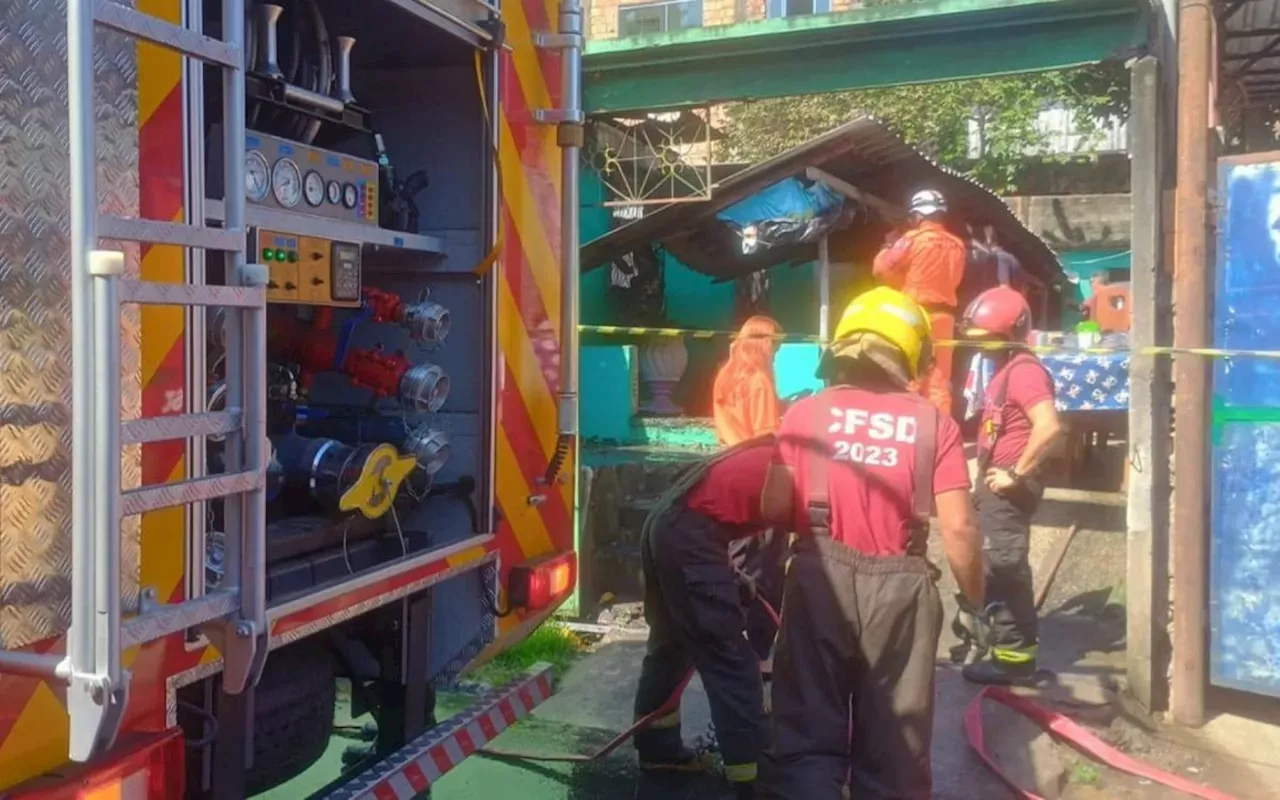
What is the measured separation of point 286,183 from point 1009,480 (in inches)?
157

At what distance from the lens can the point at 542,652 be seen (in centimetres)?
632

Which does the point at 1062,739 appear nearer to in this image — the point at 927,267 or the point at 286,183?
the point at 927,267

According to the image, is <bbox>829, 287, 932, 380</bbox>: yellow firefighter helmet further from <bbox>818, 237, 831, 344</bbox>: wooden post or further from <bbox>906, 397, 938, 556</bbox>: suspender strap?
<bbox>818, 237, 831, 344</bbox>: wooden post

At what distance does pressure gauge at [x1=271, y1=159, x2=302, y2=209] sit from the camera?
288cm

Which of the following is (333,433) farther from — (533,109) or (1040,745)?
(1040,745)

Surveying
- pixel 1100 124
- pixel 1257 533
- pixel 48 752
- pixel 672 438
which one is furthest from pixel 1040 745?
pixel 1100 124

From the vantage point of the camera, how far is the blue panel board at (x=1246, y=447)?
5020 millimetres

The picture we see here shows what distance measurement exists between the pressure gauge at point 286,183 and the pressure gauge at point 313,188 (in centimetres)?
2

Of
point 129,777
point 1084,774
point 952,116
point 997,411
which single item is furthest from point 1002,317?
point 952,116

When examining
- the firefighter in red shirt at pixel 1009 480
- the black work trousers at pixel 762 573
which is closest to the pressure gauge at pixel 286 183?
the black work trousers at pixel 762 573

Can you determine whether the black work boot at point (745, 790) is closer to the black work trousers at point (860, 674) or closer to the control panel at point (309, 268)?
the black work trousers at point (860, 674)

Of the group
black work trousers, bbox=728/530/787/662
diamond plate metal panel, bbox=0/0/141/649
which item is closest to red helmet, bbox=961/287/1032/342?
black work trousers, bbox=728/530/787/662

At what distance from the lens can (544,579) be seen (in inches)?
138

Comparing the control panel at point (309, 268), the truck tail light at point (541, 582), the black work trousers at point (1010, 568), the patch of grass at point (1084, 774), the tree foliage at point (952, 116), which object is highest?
the tree foliage at point (952, 116)
